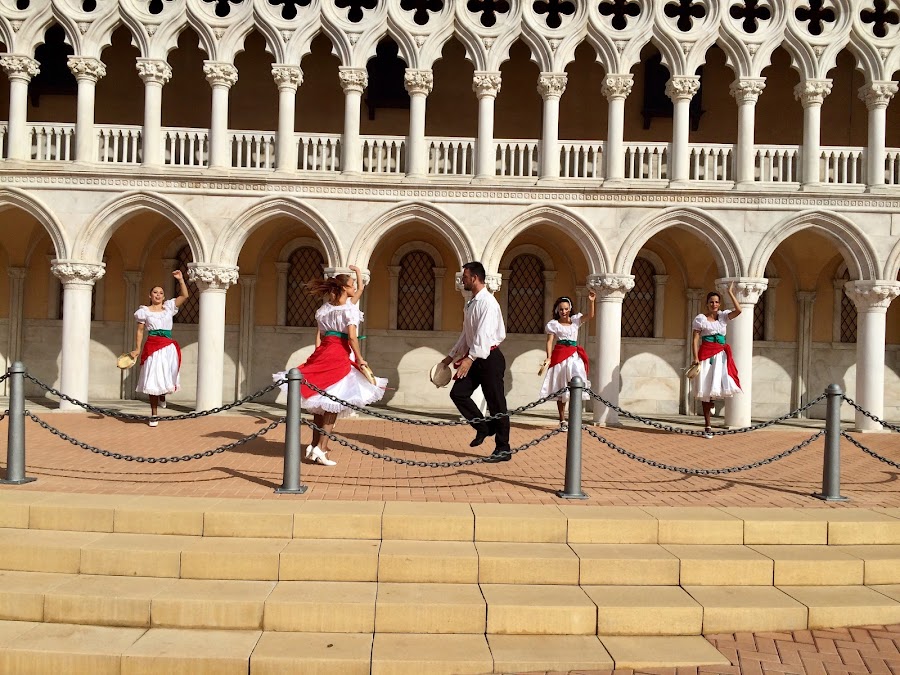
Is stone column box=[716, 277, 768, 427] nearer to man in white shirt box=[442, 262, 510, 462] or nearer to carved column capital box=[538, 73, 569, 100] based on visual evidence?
carved column capital box=[538, 73, 569, 100]

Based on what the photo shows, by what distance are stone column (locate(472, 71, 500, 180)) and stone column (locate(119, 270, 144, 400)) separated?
8540mm

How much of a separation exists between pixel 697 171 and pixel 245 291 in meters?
10.2

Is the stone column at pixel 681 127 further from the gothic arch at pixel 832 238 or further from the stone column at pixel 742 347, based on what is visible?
the stone column at pixel 742 347

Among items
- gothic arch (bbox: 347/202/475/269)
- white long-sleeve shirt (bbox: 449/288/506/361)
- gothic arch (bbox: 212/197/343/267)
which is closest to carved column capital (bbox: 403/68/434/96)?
gothic arch (bbox: 347/202/475/269)

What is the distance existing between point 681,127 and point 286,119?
7791mm

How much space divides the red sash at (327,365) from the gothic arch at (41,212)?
8398 millimetres

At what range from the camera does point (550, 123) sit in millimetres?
14195

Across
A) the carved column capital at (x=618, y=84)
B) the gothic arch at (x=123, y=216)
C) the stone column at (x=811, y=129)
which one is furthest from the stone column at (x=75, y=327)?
the stone column at (x=811, y=129)

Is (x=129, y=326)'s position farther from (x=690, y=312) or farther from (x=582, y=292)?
(x=690, y=312)

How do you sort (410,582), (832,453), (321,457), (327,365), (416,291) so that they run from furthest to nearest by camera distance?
1. (416,291)
2. (321,457)
3. (327,365)
4. (832,453)
5. (410,582)

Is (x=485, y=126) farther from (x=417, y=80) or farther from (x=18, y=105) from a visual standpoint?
(x=18, y=105)

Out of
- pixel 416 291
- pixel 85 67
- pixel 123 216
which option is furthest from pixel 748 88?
pixel 85 67

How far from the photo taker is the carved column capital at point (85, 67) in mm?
13922

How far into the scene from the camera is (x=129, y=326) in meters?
16.8
